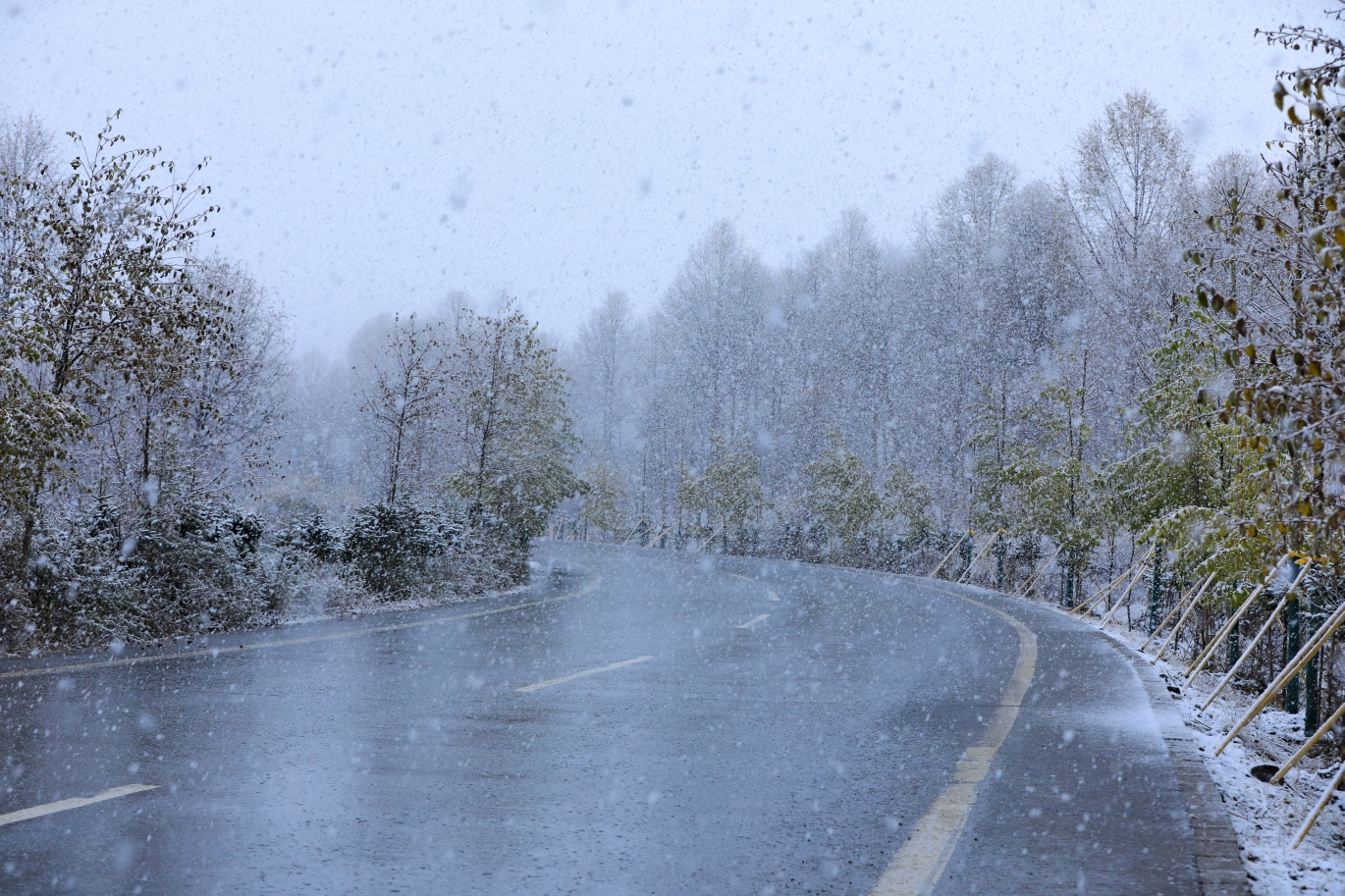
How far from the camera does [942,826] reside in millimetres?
4906

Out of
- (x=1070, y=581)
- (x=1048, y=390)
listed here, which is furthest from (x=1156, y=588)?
(x=1048, y=390)

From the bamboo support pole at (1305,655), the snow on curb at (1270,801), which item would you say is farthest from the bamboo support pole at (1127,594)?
the bamboo support pole at (1305,655)

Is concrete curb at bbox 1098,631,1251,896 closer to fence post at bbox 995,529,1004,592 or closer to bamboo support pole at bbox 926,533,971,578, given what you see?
fence post at bbox 995,529,1004,592

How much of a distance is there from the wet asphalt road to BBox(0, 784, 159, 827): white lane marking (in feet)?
0.22

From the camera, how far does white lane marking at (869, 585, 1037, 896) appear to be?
13.4 ft

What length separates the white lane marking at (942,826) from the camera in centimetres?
409

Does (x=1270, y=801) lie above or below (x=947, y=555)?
below

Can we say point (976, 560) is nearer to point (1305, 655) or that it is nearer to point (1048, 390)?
point (1048, 390)

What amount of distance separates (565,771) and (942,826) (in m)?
1.96

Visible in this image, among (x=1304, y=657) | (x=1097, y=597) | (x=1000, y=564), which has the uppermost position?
(x=1000, y=564)

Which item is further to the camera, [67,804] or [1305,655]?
[1305,655]

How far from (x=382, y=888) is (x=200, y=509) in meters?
10.6

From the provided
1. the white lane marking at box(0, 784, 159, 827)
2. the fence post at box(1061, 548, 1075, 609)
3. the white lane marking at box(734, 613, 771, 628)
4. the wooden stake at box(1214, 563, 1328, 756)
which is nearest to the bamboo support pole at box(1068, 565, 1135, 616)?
the fence post at box(1061, 548, 1075, 609)

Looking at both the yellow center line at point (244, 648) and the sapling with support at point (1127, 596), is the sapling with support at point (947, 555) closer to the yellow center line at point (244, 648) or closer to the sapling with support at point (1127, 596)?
the sapling with support at point (1127, 596)
